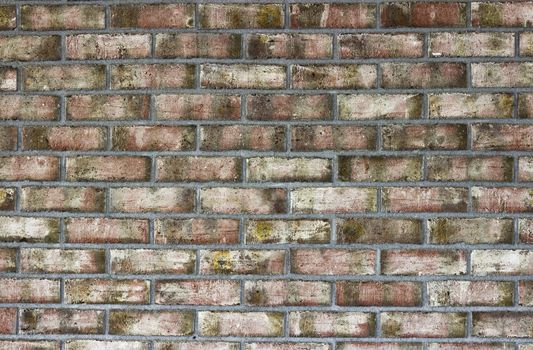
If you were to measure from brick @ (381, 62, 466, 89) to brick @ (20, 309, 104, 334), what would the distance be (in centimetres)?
110

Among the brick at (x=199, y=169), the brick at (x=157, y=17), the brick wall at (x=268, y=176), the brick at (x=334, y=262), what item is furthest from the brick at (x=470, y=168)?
the brick at (x=157, y=17)

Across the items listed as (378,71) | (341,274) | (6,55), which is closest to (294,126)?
(378,71)

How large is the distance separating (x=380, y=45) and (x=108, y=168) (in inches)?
34.6

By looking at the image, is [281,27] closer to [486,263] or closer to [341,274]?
[341,274]

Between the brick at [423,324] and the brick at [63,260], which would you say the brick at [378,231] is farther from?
the brick at [63,260]

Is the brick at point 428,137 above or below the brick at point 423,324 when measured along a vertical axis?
above

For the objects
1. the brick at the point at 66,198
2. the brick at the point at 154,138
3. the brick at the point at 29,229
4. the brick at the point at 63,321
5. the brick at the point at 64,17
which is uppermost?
the brick at the point at 64,17

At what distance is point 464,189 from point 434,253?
206 millimetres

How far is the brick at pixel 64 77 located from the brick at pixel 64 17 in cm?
12

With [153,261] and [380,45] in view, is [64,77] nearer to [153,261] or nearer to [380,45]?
[153,261]

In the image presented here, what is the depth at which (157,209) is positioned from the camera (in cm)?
160

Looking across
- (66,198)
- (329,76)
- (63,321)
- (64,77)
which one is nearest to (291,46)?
(329,76)

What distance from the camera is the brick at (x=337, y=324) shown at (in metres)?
1.59

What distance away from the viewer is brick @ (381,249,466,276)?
1579mm
